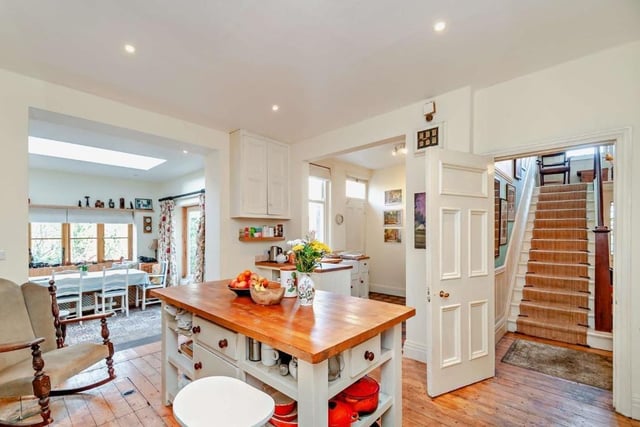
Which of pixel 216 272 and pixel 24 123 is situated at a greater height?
pixel 24 123

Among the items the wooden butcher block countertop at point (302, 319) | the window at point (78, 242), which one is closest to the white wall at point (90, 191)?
the window at point (78, 242)

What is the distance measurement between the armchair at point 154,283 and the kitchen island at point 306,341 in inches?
157

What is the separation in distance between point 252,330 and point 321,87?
7.56ft

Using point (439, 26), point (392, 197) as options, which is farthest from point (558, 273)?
point (439, 26)

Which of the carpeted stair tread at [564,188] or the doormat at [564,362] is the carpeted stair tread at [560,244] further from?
the doormat at [564,362]

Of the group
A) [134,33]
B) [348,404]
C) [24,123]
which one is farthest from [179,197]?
[348,404]

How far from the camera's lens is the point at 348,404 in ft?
4.84

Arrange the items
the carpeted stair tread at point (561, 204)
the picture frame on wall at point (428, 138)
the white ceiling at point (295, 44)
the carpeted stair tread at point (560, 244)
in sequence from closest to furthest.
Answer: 1. the white ceiling at point (295, 44)
2. the picture frame on wall at point (428, 138)
3. the carpeted stair tread at point (560, 244)
4. the carpeted stair tread at point (561, 204)

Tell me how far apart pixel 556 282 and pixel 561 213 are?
169 centimetres

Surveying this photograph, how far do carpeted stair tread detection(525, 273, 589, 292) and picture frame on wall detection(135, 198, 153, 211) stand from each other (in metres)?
8.01

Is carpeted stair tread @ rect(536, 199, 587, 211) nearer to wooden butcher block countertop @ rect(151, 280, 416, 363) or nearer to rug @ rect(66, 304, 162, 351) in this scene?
wooden butcher block countertop @ rect(151, 280, 416, 363)

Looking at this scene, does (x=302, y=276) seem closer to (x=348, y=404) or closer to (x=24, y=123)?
(x=348, y=404)

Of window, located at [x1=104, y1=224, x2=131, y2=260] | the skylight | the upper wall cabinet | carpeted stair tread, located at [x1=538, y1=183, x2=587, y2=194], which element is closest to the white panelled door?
the upper wall cabinet

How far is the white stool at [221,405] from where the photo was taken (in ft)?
3.58
